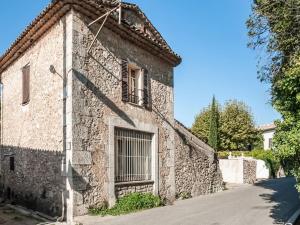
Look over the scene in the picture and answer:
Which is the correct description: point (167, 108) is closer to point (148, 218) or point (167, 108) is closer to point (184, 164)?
point (184, 164)

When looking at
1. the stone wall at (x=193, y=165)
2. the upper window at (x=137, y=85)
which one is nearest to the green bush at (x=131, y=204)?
the stone wall at (x=193, y=165)

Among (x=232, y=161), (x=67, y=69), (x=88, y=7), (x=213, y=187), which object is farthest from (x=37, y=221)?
(x=232, y=161)

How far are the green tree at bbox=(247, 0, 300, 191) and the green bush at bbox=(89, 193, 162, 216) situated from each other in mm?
4563

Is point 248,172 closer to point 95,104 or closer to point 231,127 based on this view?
point 231,127

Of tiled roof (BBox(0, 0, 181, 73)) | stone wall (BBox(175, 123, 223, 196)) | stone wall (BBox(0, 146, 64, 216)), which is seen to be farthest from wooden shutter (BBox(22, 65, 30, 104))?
stone wall (BBox(175, 123, 223, 196))

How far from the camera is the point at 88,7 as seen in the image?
29.9 feet

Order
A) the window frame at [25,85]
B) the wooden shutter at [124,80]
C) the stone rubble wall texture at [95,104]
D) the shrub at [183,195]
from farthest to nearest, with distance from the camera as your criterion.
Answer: the shrub at [183,195] < the window frame at [25,85] < the wooden shutter at [124,80] < the stone rubble wall texture at [95,104]

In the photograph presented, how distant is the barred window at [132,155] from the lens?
1019 centimetres

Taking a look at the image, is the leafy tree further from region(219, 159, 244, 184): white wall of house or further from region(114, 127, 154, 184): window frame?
region(114, 127, 154, 184): window frame

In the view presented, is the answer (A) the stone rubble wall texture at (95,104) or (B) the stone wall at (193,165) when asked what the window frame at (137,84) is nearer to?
(A) the stone rubble wall texture at (95,104)

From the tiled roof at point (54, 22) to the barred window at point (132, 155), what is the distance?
10.6 feet

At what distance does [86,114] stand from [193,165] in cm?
644

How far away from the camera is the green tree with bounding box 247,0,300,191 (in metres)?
6.54

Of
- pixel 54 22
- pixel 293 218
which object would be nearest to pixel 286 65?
pixel 293 218
